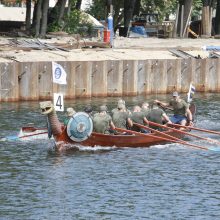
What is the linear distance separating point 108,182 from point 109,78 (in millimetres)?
22419

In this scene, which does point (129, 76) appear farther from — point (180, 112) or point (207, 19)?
point (207, 19)

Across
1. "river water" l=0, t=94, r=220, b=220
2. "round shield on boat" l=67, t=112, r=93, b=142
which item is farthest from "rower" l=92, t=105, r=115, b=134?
"river water" l=0, t=94, r=220, b=220

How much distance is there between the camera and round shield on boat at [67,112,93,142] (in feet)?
122

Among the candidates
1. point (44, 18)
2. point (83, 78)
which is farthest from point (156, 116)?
point (44, 18)

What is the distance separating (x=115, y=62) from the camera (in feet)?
181

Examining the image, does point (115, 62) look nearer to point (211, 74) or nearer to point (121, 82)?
point (121, 82)

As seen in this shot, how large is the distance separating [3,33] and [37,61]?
1556 centimetres

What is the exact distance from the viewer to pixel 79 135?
37.4m

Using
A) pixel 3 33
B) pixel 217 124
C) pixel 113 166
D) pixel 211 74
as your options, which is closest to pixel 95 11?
pixel 3 33

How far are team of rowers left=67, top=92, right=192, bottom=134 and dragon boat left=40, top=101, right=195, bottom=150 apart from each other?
393mm

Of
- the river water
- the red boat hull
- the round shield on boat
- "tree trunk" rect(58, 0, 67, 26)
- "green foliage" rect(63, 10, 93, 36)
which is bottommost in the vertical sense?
the river water

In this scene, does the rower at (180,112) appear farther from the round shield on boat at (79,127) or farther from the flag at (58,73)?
the round shield on boat at (79,127)

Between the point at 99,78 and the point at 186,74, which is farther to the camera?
the point at 186,74

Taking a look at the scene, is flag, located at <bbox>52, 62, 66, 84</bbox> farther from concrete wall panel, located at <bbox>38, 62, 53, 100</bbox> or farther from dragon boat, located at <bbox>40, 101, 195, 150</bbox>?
concrete wall panel, located at <bbox>38, 62, 53, 100</bbox>
